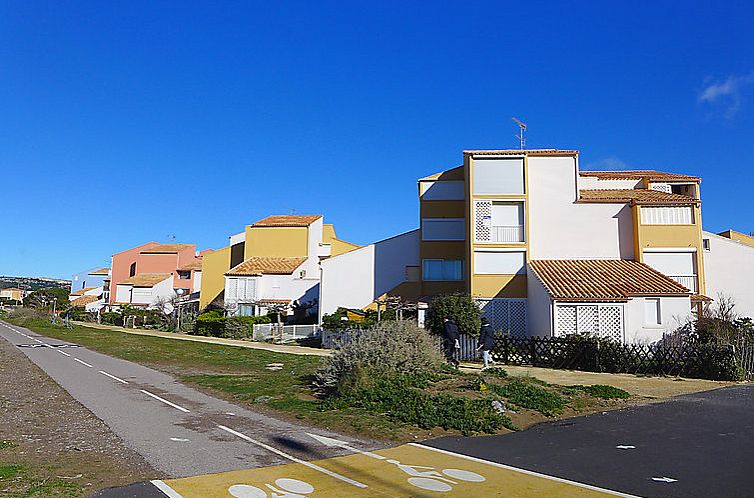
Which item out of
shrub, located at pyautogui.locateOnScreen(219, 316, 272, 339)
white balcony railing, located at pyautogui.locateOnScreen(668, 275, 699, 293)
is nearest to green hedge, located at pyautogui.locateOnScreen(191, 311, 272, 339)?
shrub, located at pyautogui.locateOnScreen(219, 316, 272, 339)

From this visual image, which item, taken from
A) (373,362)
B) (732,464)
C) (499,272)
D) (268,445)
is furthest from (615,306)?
(268,445)

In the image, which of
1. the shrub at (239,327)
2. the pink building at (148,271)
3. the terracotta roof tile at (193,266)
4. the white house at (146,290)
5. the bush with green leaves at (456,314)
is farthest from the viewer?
the pink building at (148,271)

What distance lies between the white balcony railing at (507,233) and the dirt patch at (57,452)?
20.9 m

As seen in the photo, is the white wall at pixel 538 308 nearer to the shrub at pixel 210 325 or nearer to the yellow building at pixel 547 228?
the yellow building at pixel 547 228

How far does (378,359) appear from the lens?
13648mm

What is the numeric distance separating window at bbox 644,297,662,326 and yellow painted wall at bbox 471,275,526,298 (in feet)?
20.6

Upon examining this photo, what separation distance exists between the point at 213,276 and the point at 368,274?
942 inches

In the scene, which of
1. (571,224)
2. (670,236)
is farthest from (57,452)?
(670,236)

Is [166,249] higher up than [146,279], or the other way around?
[166,249]

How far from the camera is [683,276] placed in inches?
1155

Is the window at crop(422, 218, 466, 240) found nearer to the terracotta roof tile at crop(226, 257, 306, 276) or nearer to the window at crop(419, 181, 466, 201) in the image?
the window at crop(419, 181, 466, 201)

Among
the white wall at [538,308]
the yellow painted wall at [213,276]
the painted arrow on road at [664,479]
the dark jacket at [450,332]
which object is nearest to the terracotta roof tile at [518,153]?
the white wall at [538,308]

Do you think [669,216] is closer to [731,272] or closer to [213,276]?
[731,272]

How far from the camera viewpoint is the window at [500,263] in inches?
1166
